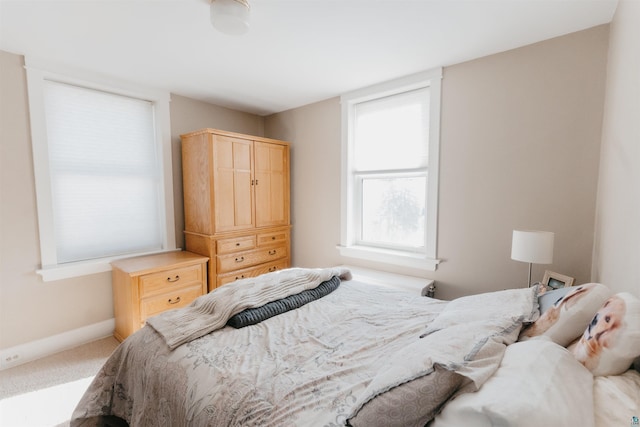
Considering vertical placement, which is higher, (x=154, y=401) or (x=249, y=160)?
(x=249, y=160)

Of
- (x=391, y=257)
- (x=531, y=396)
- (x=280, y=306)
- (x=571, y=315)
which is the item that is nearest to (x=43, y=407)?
(x=280, y=306)

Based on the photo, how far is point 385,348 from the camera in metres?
1.34

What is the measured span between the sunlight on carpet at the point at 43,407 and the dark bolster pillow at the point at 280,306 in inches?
51.9

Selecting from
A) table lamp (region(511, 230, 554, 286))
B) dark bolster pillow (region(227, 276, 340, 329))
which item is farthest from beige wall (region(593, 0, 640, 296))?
dark bolster pillow (region(227, 276, 340, 329))

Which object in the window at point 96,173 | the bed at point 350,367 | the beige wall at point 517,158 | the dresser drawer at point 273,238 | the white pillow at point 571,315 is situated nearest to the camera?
the bed at point 350,367

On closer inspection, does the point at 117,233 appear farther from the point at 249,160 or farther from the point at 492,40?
the point at 492,40

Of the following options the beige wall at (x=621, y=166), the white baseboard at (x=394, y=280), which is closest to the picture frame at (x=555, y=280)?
the beige wall at (x=621, y=166)

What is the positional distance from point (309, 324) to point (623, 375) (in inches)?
48.0

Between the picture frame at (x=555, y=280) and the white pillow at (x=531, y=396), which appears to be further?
the picture frame at (x=555, y=280)

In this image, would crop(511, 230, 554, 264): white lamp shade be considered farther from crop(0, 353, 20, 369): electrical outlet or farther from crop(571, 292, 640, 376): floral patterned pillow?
crop(0, 353, 20, 369): electrical outlet

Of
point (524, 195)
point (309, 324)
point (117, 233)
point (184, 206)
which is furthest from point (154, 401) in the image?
point (524, 195)

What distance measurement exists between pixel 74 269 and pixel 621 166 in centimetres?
396

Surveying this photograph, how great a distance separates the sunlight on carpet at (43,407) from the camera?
176 centimetres

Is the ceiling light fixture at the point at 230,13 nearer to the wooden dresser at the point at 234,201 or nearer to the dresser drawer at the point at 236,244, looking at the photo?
the wooden dresser at the point at 234,201
